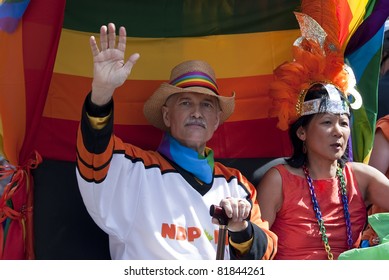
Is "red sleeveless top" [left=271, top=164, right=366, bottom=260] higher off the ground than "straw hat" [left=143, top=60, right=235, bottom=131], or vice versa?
"straw hat" [left=143, top=60, right=235, bottom=131]

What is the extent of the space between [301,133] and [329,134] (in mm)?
171

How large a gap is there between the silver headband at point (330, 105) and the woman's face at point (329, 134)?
0.03 meters

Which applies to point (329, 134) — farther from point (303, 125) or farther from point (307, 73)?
point (307, 73)

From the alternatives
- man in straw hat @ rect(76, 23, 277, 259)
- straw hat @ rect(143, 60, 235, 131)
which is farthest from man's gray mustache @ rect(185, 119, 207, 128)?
straw hat @ rect(143, 60, 235, 131)

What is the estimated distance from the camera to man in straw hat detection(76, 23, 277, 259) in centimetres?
338

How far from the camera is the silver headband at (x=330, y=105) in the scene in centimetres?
416

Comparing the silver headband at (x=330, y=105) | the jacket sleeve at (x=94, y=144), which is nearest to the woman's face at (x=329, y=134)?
the silver headband at (x=330, y=105)

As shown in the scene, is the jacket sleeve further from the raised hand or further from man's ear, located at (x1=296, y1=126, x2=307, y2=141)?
man's ear, located at (x1=296, y1=126, x2=307, y2=141)

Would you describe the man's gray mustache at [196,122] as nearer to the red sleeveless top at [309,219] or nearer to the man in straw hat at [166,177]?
the man in straw hat at [166,177]

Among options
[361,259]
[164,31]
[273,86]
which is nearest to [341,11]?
[273,86]

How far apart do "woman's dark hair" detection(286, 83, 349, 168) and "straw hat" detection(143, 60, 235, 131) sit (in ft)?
1.17

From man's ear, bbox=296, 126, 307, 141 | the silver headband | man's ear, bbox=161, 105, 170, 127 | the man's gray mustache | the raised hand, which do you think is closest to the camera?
the raised hand

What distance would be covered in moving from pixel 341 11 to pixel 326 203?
102 cm

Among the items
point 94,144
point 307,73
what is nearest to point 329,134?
point 307,73
